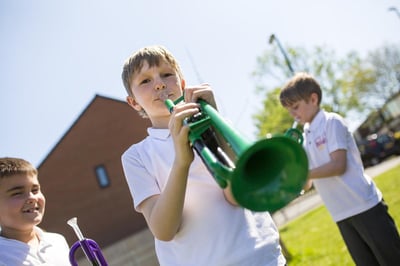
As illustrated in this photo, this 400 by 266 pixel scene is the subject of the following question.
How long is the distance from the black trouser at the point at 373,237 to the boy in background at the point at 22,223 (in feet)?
8.16

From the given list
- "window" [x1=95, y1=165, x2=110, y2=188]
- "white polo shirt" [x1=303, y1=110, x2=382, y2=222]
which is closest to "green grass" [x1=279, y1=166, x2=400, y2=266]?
"white polo shirt" [x1=303, y1=110, x2=382, y2=222]

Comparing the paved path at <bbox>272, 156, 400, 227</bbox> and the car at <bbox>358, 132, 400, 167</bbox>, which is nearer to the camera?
the paved path at <bbox>272, 156, 400, 227</bbox>

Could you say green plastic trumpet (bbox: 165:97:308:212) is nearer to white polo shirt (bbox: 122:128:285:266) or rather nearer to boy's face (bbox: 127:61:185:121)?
white polo shirt (bbox: 122:128:285:266)

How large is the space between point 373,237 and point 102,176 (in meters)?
22.2

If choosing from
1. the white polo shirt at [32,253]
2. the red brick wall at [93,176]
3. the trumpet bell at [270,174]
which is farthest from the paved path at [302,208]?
the trumpet bell at [270,174]

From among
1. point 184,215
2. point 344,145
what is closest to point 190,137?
point 184,215

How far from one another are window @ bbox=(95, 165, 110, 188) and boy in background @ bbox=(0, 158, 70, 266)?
68.6ft

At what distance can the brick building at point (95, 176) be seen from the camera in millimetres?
22375

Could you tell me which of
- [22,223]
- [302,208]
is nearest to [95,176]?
[302,208]

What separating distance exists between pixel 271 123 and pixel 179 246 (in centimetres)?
3238

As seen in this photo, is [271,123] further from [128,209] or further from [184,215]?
[184,215]

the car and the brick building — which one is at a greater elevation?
the brick building

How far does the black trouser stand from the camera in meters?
2.83

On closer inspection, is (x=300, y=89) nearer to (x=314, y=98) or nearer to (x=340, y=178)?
(x=314, y=98)
